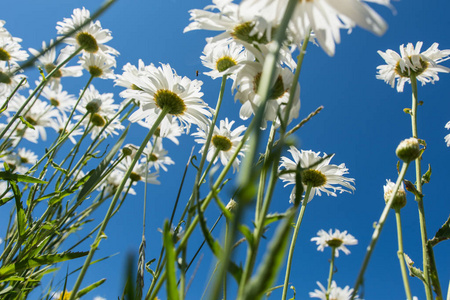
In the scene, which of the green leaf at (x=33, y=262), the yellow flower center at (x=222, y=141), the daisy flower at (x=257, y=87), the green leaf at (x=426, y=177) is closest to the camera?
the daisy flower at (x=257, y=87)

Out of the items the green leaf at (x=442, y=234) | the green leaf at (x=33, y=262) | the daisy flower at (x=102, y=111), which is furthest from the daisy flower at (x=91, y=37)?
the green leaf at (x=442, y=234)

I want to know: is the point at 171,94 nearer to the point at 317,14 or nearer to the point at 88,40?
the point at 317,14

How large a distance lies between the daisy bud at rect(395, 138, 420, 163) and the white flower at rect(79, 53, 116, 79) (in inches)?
68.5

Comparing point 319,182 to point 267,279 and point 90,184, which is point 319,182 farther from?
point 267,279

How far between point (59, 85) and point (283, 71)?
99.8 inches

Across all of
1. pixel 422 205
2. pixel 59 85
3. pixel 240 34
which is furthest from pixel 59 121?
pixel 422 205

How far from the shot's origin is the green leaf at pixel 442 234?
0.88m

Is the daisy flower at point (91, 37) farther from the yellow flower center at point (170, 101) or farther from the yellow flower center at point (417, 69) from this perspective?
the yellow flower center at point (417, 69)

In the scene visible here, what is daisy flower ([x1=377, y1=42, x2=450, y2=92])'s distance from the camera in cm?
161

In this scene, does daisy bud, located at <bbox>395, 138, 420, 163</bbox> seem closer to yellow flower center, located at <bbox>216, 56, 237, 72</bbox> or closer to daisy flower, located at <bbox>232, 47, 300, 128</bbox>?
daisy flower, located at <bbox>232, 47, 300, 128</bbox>

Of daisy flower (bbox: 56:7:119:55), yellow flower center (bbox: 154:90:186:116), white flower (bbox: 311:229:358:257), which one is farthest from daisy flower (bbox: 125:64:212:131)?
white flower (bbox: 311:229:358:257)

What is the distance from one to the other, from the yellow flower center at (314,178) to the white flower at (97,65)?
1.38 meters

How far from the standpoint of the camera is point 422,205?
985 mm

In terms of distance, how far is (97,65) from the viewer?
6.57 feet
